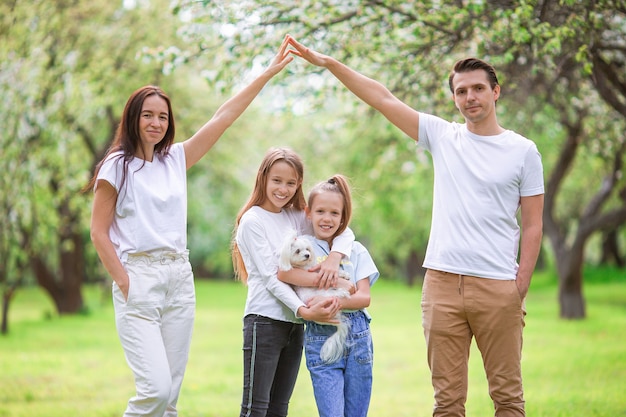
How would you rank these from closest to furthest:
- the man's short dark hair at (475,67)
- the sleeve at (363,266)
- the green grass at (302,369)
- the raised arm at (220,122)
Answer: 1. the man's short dark hair at (475,67)
2. the sleeve at (363,266)
3. the raised arm at (220,122)
4. the green grass at (302,369)

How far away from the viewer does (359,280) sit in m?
3.98

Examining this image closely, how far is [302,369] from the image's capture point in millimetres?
10742

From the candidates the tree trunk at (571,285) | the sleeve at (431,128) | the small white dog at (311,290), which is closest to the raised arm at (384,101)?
the sleeve at (431,128)

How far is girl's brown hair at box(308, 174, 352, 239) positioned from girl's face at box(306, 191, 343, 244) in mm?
28

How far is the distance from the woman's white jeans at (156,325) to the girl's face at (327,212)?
2.39 ft

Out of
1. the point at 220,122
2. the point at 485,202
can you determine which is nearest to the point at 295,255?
the point at 220,122

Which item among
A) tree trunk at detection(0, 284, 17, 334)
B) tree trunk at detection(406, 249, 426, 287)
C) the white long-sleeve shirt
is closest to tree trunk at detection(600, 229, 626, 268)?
tree trunk at detection(406, 249, 426, 287)

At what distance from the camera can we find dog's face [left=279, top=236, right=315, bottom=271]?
3811mm

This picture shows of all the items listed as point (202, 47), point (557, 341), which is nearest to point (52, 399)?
point (202, 47)

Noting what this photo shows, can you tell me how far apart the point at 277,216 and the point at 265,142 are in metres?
17.7

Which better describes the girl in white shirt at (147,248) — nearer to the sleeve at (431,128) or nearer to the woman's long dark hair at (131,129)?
the woman's long dark hair at (131,129)

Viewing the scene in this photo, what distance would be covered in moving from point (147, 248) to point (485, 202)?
1.69 meters

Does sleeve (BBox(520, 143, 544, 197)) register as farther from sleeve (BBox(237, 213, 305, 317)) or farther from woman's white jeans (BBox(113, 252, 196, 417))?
woman's white jeans (BBox(113, 252, 196, 417))

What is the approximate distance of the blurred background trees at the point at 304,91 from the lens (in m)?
6.03
